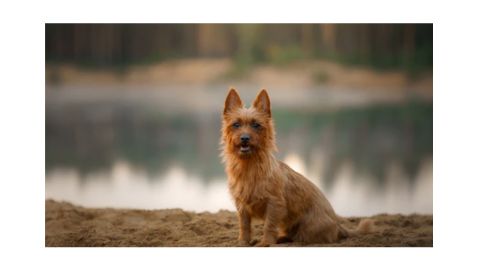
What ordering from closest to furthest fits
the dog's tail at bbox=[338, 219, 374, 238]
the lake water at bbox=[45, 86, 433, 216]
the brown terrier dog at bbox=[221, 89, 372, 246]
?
the brown terrier dog at bbox=[221, 89, 372, 246] → the dog's tail at bbox=[338, 219, 374, 238] → the lake water at bbox=[45, 86, 433, 216]

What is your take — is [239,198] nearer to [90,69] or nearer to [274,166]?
[274,166]

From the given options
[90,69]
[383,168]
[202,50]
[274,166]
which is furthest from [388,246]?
[90,69]

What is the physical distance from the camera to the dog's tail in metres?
9.05

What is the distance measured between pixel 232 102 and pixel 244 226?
1580mm

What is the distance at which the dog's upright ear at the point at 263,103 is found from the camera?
862 cm

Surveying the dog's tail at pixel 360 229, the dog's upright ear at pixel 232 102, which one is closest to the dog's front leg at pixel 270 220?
the dog's tail at pixel 360 229

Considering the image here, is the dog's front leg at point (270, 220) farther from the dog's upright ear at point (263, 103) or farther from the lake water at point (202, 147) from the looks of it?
the lake water at point (202, 147)

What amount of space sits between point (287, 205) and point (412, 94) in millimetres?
2395

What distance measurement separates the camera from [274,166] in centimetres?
872

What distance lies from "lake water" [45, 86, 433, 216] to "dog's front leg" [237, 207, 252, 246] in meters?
1.05

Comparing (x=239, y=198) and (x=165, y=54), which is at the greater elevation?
(x=165, y=54)

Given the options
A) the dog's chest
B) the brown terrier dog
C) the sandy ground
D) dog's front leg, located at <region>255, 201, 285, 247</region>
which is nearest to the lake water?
the sandy ground

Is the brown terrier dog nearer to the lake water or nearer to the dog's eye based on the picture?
the dog's eye

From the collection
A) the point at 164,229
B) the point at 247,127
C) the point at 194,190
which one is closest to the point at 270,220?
the point at 247,127
